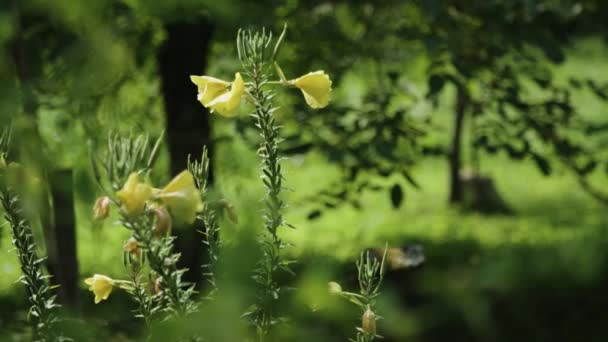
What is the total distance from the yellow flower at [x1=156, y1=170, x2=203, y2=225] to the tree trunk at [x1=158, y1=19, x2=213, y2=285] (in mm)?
3106

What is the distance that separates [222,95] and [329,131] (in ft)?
9.78

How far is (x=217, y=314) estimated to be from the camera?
678mm

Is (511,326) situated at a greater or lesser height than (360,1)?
lesser

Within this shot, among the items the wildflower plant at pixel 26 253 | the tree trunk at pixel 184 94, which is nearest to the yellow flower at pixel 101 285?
the wildflower plant at pixel 26 253

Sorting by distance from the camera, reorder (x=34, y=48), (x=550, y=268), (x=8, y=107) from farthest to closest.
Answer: (x=34, y=48) → (x=550, y=268) → (x=8, y=107)

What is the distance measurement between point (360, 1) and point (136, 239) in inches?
138

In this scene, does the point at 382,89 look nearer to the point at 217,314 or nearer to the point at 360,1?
the point at 360,1

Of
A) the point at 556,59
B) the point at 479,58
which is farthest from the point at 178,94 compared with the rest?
the point at 556,59

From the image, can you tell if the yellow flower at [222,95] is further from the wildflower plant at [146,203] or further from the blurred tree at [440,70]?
the blurred tree at [440,70]

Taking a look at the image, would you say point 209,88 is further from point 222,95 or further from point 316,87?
point 316,87

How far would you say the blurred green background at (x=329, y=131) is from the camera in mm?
1031

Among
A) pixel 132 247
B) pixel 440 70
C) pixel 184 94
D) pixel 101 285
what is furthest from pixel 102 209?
pixel 184 94

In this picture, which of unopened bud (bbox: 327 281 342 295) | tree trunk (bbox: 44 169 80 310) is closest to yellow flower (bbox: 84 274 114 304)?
unopened bud (bbox: 327 281 342 295)

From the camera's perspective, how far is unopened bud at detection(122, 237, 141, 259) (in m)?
0.94
